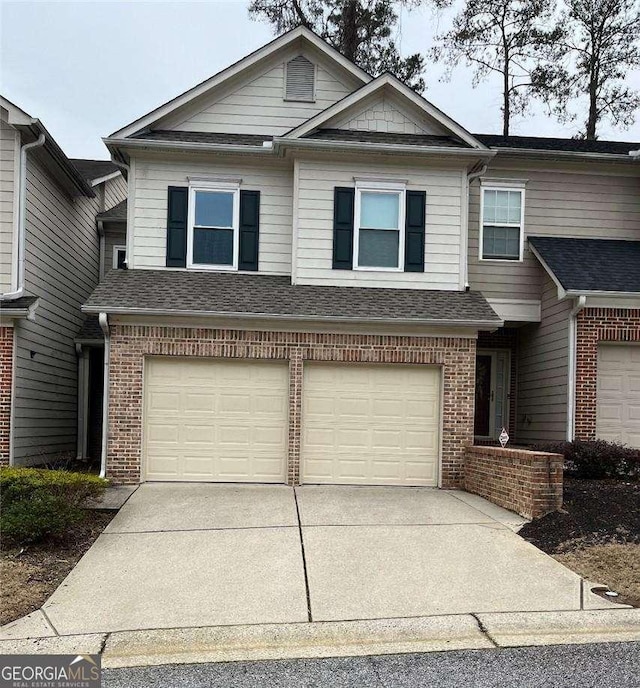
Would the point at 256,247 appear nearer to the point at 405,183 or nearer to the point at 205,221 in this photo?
the point at 205,221

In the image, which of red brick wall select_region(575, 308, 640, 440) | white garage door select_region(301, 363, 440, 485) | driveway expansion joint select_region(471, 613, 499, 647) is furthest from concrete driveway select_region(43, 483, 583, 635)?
red brick wall select_region(575, 308, 640, 440)

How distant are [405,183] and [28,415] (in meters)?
7.86

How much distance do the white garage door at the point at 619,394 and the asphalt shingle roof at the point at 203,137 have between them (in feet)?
24.4

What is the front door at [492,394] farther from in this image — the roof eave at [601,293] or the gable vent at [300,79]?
the gable vent at [300,79]

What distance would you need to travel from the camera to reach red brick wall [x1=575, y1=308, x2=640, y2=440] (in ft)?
42.2

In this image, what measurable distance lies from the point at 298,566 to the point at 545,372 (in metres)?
8.26

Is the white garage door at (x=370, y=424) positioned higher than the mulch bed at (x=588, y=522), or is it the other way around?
the white garage door at (x=370, y=424)

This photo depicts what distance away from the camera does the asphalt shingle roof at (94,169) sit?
57.8 ft

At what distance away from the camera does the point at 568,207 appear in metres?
15.0

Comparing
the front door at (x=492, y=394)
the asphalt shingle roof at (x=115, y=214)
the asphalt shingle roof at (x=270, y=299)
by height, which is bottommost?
the front door at (x=492, y=394)

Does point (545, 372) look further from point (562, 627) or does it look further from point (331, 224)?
point (562, 627)

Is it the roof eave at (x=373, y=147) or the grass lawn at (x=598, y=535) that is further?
the roof eave at (x=373, y=147)

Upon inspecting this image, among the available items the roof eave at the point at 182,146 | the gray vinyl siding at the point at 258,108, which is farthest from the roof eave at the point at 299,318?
the gray vinyl siding at the point at 258,108

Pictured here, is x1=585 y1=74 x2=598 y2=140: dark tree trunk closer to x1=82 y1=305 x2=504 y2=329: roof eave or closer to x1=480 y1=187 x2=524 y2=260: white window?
x1=480 y1=187 x2=524 y2=260: white window
